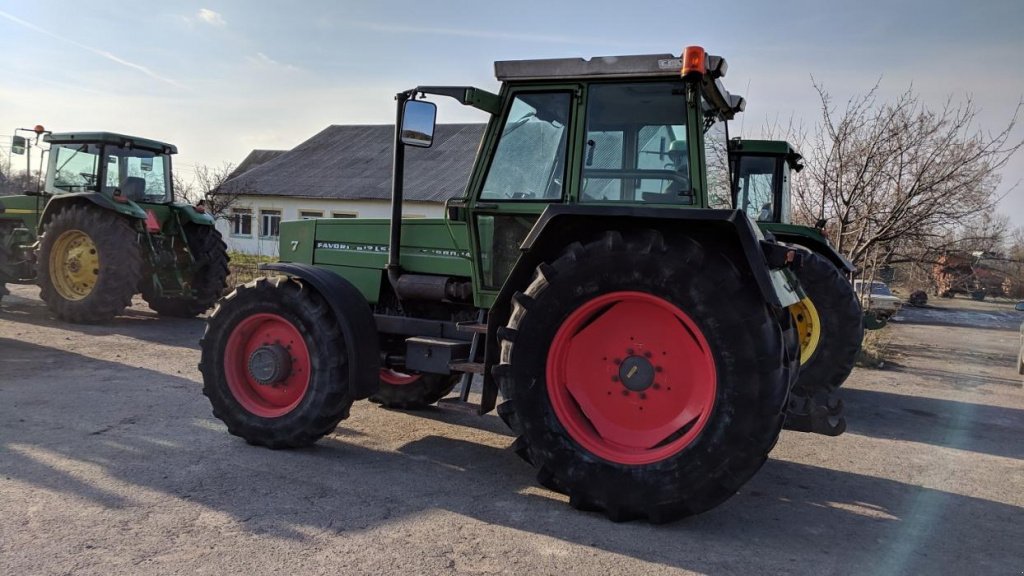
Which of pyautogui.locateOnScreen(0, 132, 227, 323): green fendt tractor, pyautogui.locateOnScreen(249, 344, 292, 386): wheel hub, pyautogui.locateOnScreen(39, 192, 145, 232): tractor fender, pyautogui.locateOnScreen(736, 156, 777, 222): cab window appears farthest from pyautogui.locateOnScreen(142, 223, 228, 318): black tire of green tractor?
pyautogui.locateOnScreen(736, 156, 777, 222): cab window

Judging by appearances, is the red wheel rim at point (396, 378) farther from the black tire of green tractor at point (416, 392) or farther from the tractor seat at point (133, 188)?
the tractor seat at point (133, 188)

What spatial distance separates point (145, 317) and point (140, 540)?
874cm

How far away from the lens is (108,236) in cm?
957

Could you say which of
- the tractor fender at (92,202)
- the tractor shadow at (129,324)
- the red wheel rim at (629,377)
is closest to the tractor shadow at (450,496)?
the red wheel rim at (629,377)

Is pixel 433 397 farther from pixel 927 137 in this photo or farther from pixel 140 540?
pixel 927 137

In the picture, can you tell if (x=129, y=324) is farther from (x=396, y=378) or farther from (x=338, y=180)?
(x=338, y=180)

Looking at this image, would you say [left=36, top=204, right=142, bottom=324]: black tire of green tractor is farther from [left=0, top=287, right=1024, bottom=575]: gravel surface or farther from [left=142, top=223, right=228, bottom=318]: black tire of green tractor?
[left=0, top=287, right=1024, bottom=575]: gravel surface

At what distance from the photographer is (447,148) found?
1168 inches

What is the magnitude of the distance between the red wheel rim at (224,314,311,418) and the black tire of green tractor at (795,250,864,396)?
15.3ft

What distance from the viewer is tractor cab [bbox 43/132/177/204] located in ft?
34.6

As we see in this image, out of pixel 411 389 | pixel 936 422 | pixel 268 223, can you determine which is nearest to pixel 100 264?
pixel 411 389

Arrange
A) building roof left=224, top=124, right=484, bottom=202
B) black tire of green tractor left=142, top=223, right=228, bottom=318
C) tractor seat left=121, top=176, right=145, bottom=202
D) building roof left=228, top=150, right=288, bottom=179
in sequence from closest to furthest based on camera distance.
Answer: tractor seat left=121, top=176, right=145, bottom=202 < black tire of green tractor left=142, top=223, right=228, bottom=318 < building roof left=224, top=124, right=484, bottom=202 < building roof left=228, top=150, right=288, bottom=179

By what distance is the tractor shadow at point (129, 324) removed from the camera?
360 inches

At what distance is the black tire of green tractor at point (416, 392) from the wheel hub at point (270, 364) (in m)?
1.25
